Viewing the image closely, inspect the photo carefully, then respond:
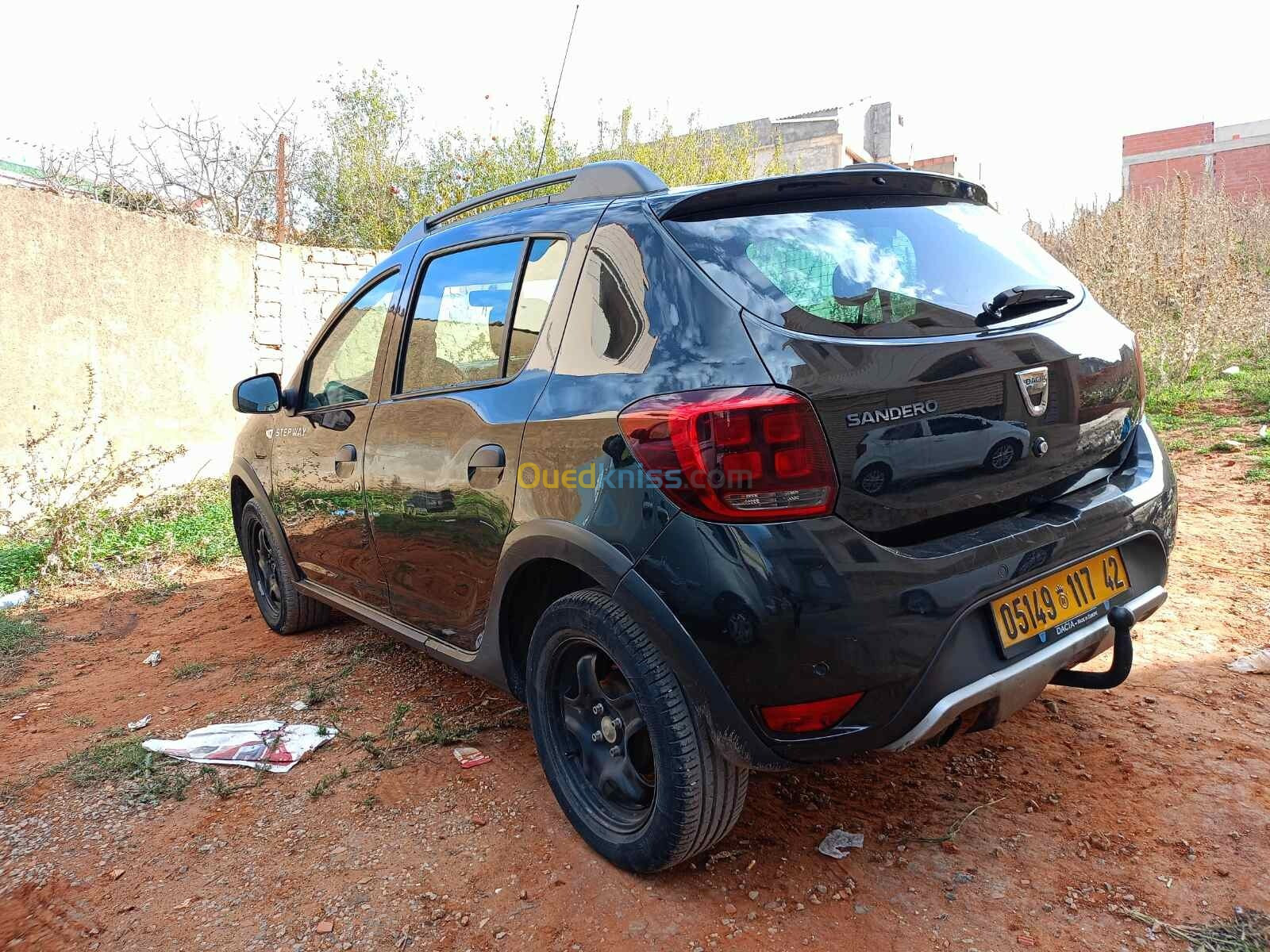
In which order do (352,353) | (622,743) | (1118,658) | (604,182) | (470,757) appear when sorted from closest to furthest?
(1118,658) → (622,743) → (604,182) → (470,757) → (352,353)

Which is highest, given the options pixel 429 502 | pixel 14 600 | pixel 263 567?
pixel 429 502

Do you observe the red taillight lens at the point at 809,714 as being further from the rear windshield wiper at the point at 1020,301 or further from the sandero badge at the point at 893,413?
the rear windshield wiper at the point at 1020,301

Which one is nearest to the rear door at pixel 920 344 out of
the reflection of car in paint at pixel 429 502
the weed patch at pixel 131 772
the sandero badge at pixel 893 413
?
the sandero badge at pixel 893 413

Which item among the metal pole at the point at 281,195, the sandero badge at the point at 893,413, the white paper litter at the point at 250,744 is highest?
the metal pole at the point at 281,195

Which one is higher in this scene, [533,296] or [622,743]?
[533,296]

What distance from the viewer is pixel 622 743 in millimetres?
2342

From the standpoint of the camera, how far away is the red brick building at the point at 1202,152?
31.7 m

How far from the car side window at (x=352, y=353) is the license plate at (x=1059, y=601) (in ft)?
7.65

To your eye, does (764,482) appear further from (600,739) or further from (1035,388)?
(600,739)

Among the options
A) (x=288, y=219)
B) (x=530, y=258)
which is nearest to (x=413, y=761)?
(x=530, y=258)

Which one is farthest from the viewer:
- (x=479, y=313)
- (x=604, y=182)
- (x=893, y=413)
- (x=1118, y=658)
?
(x=479, y=313)

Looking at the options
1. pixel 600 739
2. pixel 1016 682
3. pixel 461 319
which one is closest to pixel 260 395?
pixel 461 319

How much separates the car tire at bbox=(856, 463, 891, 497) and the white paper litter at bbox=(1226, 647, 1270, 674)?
88.3 inches

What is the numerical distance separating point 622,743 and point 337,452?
69.1 inches
